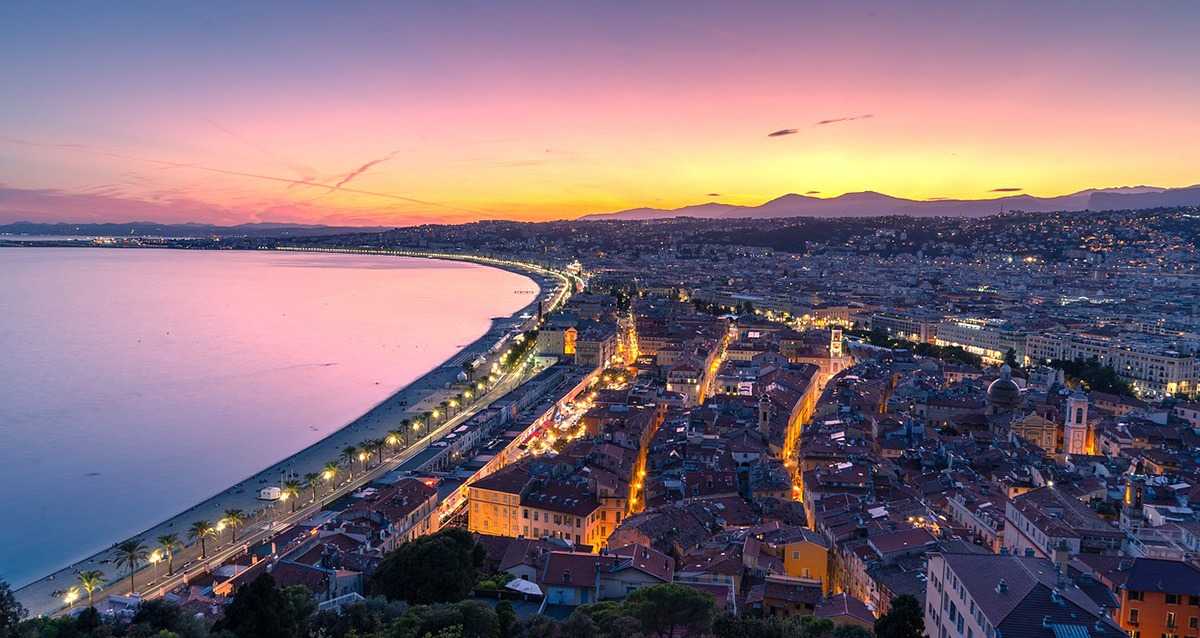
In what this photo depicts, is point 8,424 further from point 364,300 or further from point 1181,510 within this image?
point 364,300

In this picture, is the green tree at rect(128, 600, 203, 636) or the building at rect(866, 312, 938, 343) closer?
the green tree at rect(128, 600, 203, 636)

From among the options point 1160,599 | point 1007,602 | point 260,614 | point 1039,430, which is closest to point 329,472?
point 260,614

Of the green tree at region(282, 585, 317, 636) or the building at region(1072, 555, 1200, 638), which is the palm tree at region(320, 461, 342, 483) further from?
the building at region(1072, 555, 1200, 638)

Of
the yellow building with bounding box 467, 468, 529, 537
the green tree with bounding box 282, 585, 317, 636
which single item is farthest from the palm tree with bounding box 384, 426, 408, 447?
the green tree with bounding box 282, 585, 317, 636

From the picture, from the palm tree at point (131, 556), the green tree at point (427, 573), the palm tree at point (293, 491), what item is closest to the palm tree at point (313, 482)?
the palm tree at point (293, 491)

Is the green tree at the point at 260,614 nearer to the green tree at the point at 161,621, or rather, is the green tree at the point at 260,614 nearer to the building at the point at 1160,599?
the green tree at the point at 161,621

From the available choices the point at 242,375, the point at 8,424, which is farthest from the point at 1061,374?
the point at 8,424

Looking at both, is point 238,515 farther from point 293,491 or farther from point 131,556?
point 131,556
